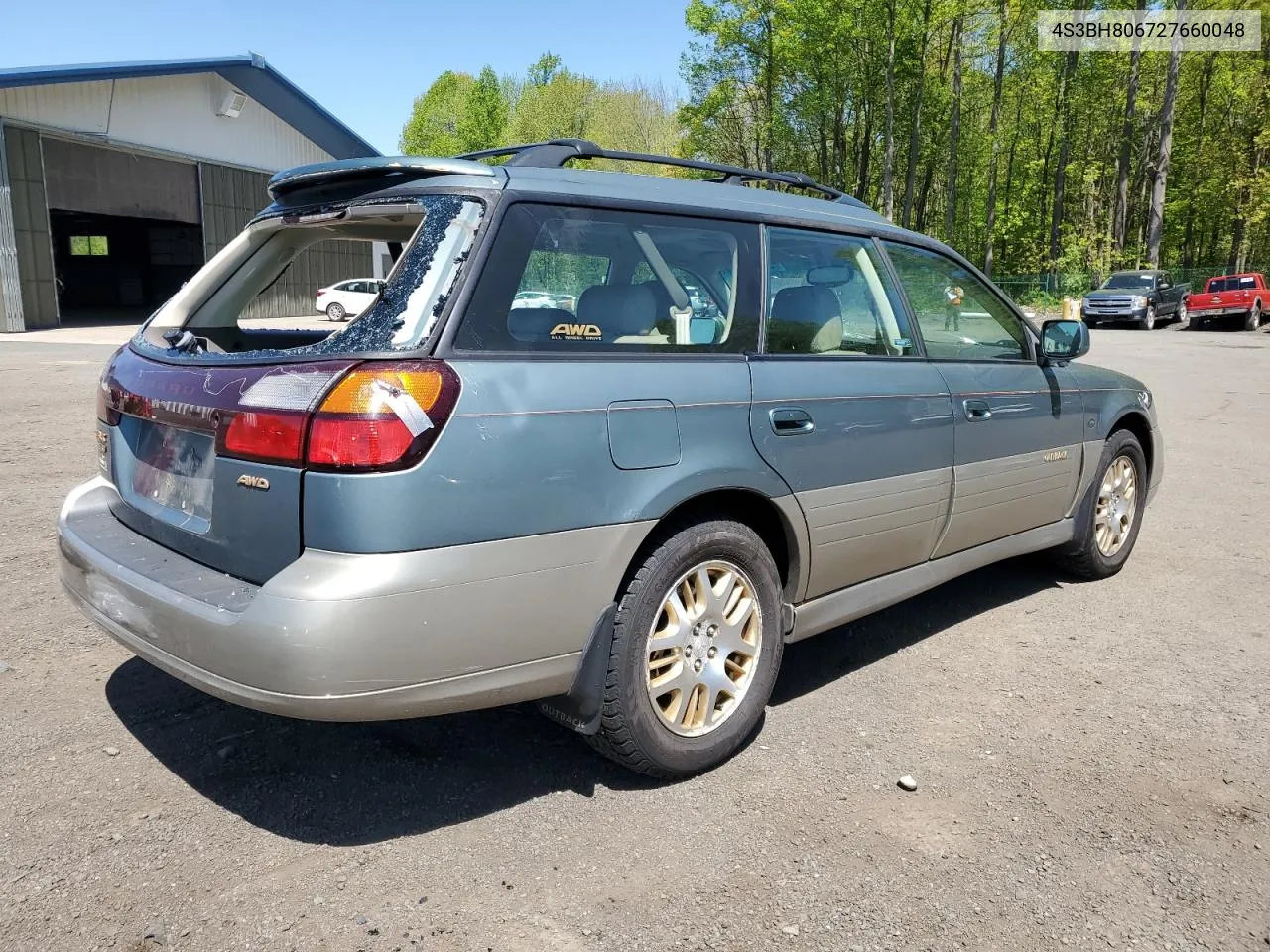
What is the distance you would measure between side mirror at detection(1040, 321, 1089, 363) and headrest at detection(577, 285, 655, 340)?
2.40 metres

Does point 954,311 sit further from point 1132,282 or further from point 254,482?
point 1132,282

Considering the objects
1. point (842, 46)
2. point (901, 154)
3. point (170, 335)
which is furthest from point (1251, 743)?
point (901, 154)

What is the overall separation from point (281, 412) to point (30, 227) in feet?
82.7

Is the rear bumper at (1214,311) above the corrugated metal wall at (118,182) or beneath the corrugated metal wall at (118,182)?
beneath

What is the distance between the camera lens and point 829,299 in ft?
11.7

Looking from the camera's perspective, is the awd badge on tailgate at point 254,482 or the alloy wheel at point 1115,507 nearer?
the awd badge on tailgate at point 254,482

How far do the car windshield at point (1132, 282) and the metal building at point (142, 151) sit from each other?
25.8 metres

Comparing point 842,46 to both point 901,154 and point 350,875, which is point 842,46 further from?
point 350,875

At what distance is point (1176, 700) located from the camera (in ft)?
12.0

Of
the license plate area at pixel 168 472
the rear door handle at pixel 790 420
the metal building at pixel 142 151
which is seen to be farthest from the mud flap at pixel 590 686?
the metal building at pixel 142 151

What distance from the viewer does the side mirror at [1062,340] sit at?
14.6ft

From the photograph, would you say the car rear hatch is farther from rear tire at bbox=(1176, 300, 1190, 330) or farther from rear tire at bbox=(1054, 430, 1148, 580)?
rear tire at bbox=(1176, 300, 1190, 330)

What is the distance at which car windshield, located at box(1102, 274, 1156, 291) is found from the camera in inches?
1262

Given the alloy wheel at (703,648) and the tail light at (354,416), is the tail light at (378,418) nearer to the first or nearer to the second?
the tail light at (354,416)
